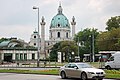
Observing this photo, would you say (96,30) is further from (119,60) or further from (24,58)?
(119,60)

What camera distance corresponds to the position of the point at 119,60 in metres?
39.4

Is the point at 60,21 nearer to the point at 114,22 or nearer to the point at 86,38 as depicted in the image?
the point at 86,38

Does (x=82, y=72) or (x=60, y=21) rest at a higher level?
(x=60, y=21)

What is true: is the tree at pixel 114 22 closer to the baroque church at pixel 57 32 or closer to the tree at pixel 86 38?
the tree at pixel 86 38

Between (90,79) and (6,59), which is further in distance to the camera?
(6,59)

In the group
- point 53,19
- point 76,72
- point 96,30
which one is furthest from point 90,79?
point 53,19

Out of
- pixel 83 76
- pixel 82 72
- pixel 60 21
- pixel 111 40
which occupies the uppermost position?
pixel 60 21

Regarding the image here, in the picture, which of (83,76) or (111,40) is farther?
(111,40)

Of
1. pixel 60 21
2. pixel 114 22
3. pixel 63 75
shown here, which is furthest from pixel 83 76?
pixel 60 21

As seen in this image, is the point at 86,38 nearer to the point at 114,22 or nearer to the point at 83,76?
the point at 114,22

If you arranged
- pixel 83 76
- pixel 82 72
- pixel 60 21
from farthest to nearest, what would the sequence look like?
pixel 60 21, pixel 82 72, pixel 83 76

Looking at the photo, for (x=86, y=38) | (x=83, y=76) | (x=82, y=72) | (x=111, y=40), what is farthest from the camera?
(x=86, y=38)

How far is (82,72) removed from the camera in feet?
83.5

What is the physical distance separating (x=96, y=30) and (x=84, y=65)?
11923 centimetres
